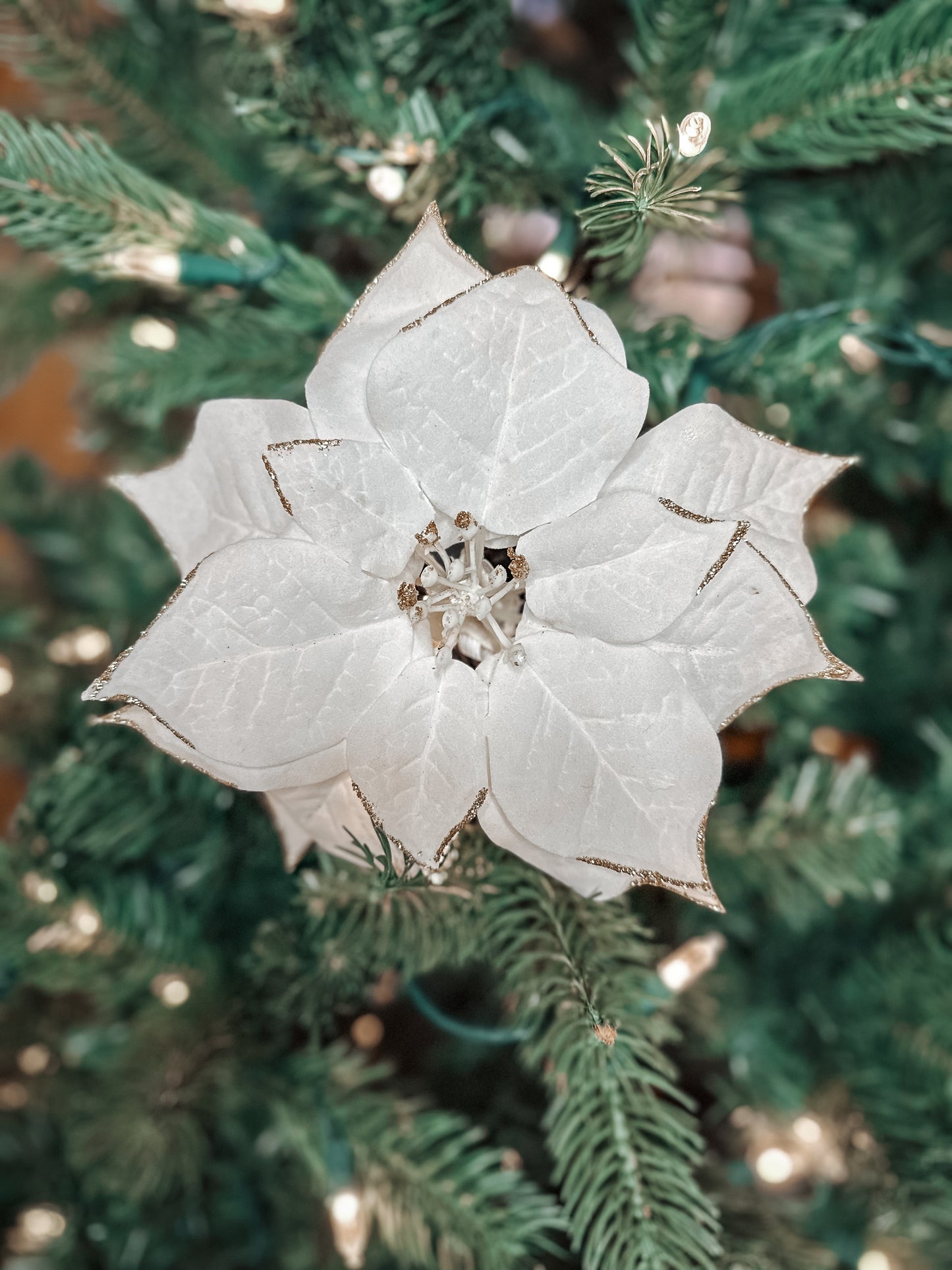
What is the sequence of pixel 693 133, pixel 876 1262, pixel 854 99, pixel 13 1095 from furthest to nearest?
1. pixel 13 1095
2. pixel 876 1262
3. pixel 854 99
4. pixel 693 133

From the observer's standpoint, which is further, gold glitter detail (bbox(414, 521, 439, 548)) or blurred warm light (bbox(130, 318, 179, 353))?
blurred warm light (bbox(130, 318, 179, 353))

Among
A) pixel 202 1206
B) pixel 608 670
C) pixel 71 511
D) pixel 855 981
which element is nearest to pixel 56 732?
pixel 71 511

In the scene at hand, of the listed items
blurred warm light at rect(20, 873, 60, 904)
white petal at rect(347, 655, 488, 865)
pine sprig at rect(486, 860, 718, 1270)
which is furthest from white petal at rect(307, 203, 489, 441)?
blurred warm light at rect(20, 873, 60, 904)

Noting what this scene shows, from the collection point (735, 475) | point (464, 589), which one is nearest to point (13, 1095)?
point (464, 589)

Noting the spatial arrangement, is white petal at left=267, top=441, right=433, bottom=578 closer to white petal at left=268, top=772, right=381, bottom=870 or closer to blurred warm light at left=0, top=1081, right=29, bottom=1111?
white petal at left=268, top=772, right=381, bottom=870

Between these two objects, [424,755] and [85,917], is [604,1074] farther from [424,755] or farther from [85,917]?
[85,917]
